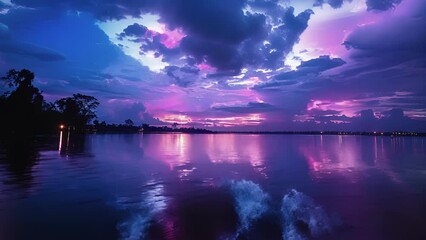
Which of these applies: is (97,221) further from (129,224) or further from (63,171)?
(63,171)

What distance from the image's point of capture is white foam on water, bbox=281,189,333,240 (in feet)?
40.8

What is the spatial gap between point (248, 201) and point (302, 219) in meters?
3.92

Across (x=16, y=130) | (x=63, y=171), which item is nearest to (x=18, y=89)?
(x=16, y=130)

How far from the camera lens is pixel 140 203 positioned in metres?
16.1

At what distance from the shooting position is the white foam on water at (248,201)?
1398 centimetres

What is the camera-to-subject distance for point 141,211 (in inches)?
570

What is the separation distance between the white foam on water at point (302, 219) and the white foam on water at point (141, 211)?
5.80m

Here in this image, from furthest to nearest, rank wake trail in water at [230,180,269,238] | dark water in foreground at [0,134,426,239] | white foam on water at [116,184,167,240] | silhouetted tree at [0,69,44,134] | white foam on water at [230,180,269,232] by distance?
1. silhouetted tree at [0,69,44,134]
2. white foam on water at [230,180,269,232]
3. wake trail in water at [230,180,269,238]
4. dark water in foreground at [0,134,426,239]
5. white foam on water at [116,184,167,240]

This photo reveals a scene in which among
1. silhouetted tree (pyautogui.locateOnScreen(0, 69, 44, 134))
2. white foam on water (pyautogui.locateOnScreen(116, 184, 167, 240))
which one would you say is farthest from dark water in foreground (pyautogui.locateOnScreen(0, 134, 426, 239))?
silhouetted tree (pyautogui.locateOnScreen(0, 69, 44, 134))

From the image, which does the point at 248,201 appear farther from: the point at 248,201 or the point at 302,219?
the point at 302,219

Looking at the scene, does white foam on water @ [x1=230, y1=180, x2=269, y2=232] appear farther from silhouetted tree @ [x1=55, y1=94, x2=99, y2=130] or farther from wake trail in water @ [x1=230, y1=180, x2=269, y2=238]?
silhouetted tree @ [x1=55, y1=94, x2=99, y2=130]

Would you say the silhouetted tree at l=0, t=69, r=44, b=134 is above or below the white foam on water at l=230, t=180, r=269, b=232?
above

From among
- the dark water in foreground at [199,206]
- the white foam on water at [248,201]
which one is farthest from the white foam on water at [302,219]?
the white foam on water at [248,201]

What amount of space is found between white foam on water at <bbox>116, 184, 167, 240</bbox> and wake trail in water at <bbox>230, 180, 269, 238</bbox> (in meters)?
3.87
